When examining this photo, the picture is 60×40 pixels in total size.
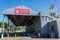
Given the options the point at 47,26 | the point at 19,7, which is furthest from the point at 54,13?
the point at 19,7

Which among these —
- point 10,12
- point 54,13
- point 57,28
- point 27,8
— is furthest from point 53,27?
point 54,13

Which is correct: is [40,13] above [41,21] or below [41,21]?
above

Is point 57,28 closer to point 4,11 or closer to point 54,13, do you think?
point 4,11

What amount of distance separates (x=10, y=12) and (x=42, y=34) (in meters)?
10.2

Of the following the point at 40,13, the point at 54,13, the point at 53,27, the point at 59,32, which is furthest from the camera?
the point at 54,13

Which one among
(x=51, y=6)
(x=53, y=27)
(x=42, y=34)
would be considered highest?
(x=51, y=6)

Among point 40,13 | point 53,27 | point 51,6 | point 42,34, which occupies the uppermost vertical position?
point 51,6

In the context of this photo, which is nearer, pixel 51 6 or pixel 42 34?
pixel 42 34

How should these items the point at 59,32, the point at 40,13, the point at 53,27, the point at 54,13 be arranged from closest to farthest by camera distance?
the point at 59,32 → the point at 53,27 → the point at 40,13 → the point at 54,13

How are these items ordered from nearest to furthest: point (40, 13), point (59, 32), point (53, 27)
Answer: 1. point (59, 32)
2. point (53, 27)
3. point (40, 13)

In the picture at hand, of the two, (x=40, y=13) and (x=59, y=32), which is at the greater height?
(x=40, y=13)

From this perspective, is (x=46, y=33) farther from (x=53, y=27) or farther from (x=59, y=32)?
(x=59, y=32)

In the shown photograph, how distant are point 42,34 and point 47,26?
2570 millimetres

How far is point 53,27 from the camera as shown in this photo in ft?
94.9
